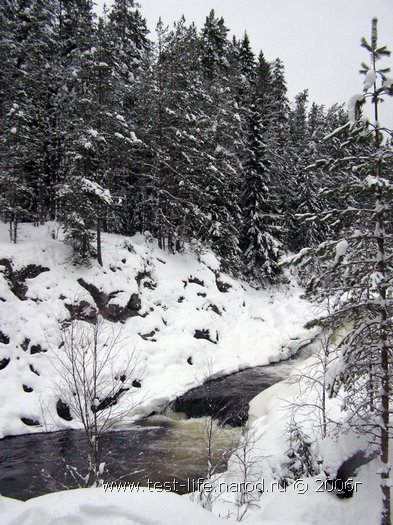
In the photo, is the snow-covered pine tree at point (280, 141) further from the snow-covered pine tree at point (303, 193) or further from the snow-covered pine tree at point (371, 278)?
the snow-covered pine tree at point (371, 278)

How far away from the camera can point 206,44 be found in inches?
1242

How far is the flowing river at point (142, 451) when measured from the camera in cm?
938

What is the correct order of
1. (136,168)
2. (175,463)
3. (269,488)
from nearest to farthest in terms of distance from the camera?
(269,488)
(175,463)
(136,168)

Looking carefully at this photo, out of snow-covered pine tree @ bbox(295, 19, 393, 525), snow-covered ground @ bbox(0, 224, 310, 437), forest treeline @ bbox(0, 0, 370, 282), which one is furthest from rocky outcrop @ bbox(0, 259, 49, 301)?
snow-covered pine tree @ bbox(295, 19, 393, 525)

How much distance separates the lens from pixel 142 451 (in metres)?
10.9

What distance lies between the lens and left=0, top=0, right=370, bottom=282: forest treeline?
59.2 ft

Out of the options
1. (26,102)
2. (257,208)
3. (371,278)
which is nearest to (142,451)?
(371,278)

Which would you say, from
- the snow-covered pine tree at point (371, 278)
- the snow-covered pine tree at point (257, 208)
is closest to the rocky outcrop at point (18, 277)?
the snow-covered pine tree at point (371, 278)

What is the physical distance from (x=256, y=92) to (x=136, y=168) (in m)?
11.6

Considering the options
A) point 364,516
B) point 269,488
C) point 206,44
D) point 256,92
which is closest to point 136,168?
point 256,92

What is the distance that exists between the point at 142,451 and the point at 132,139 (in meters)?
16.7

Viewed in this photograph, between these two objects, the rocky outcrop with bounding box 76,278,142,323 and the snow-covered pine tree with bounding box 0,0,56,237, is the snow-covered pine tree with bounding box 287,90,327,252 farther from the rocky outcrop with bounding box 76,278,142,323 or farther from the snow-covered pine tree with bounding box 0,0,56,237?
the snow-covered pine tree with bounding box 0,0,56,237

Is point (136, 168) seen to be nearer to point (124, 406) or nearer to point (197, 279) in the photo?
point (197, 279)

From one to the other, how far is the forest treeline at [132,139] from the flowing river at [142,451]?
898 cm
